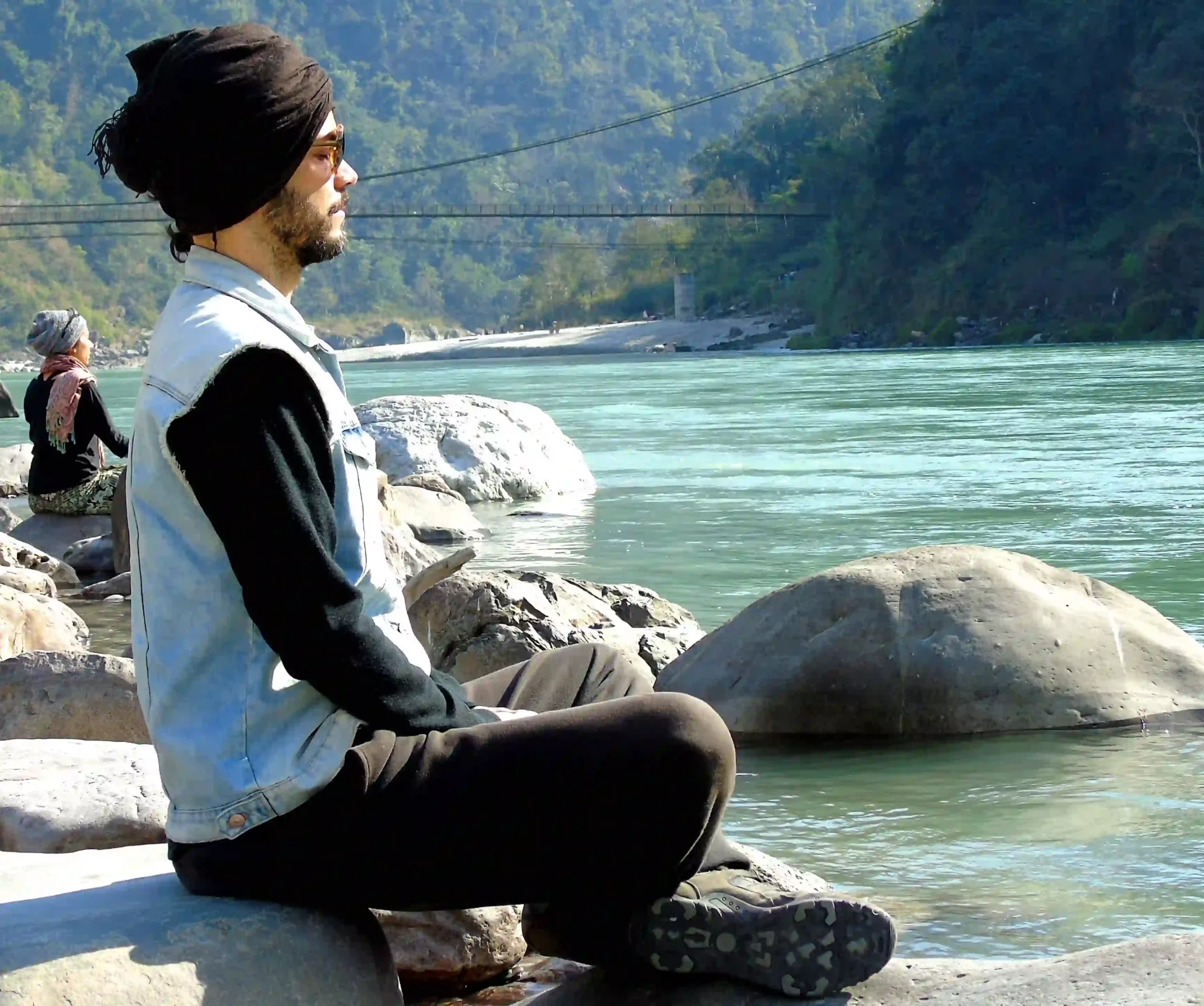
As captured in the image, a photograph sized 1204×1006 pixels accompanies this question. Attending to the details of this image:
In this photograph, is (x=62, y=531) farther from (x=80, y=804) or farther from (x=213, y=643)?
(x=213, y=643)

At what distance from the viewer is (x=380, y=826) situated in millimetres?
1947

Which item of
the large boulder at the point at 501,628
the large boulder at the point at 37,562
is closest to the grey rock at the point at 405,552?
the large boulder at the point at 37,562

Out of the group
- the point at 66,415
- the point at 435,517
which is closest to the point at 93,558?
the point at 66,415

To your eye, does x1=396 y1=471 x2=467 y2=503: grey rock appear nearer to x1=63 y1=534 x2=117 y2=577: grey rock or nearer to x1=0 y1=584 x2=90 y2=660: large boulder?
x1=63 y1=534 x2=117 y2=577: grey rock

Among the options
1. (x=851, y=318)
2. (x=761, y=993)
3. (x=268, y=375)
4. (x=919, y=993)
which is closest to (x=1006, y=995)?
(x=919, y=993)

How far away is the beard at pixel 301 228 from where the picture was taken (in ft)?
6.58

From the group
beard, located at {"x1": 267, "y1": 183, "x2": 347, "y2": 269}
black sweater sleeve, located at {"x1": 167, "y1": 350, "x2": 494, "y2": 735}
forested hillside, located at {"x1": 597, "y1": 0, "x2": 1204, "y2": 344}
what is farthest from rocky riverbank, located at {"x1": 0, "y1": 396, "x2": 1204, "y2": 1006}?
forested hillside, located at {"x1": 597, "y1": 0, "x2": 1204, "y2": 344}

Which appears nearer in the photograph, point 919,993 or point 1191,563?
point 919,993

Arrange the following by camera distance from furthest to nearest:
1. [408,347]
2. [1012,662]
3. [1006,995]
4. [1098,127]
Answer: [408,347] < [1098,127] < [1012,662] < [1006,995]

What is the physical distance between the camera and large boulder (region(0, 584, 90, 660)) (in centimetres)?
500

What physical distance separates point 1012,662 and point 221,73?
289 centimetres

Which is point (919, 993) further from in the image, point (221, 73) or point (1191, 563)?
point (1191, 563)

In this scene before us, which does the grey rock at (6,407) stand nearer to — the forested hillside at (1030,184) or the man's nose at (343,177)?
the forested hillside at (1030,184)

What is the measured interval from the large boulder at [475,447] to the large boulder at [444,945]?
26.7ft
